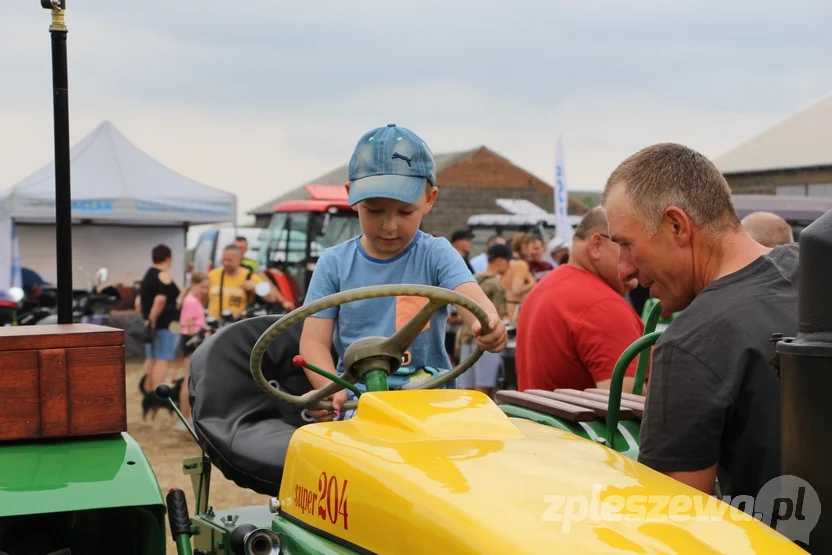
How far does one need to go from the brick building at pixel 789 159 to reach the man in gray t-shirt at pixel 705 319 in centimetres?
2677

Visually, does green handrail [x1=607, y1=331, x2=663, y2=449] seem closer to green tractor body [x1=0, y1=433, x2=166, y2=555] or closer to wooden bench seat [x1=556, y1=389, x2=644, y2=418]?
wooden bench seat [x1=556, y1=389, x2=644, y2=418]

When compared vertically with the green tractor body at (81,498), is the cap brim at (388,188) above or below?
above

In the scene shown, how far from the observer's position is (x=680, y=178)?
7.40 ft

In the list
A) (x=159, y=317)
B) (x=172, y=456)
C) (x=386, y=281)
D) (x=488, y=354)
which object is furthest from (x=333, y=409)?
(x=159, y=317)

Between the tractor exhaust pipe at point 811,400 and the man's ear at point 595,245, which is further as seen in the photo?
the man's ear at point 595,245

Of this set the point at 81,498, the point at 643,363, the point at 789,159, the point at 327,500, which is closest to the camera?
the point at 327,500

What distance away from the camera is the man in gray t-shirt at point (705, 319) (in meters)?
2.04

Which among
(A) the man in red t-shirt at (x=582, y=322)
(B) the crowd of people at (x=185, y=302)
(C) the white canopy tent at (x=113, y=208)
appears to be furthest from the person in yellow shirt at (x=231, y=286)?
(A) the man in red t-shirt at (x=582, y=322)

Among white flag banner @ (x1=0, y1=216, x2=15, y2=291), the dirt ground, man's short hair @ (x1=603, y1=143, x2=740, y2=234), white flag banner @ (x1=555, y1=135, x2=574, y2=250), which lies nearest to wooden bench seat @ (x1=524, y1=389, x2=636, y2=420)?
man's short hair @ (x1=603, y1=143, x2=740, y2=234)

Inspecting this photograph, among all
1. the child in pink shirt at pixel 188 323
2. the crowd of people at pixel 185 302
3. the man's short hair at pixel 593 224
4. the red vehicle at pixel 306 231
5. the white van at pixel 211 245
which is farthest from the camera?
the white van at pixel 211 245

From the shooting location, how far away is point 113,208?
1631cm

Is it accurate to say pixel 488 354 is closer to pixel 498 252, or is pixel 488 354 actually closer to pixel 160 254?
pixel 498 252

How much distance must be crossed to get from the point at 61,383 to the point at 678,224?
176cm

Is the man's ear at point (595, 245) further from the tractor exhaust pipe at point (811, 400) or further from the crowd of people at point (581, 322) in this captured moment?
the tractor exhaust pipe at point (811, 400)
